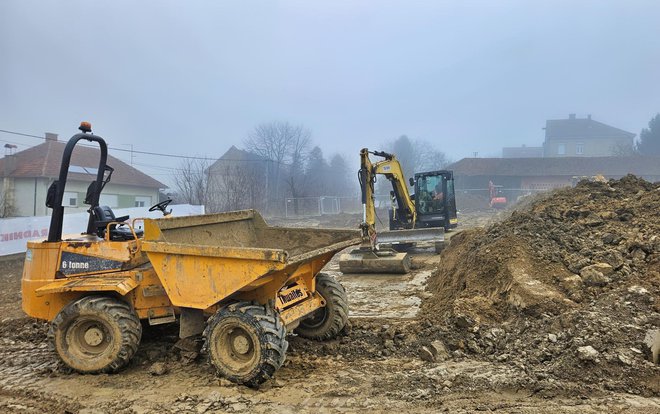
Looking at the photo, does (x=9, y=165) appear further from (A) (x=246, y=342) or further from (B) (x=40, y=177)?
(A) (x=246, y=342)

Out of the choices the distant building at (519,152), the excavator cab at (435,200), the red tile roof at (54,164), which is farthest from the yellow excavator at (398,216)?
the distant building at (519,152)

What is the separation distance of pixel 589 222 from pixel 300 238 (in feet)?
15.0

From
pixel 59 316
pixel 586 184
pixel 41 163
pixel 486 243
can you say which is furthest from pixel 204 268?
pixel 41 163

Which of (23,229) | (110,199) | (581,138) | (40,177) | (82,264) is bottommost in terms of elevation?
(82,264)

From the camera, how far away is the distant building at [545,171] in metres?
45.2

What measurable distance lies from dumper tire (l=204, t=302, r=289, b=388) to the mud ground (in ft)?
0.46

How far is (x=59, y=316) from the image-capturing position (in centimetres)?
464

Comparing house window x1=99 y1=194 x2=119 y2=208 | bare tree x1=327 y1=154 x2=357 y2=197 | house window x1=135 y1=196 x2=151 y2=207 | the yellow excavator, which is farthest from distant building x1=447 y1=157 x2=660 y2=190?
the yellow excavator

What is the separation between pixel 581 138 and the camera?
231ft

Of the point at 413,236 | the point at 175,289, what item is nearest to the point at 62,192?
the point at 175,289

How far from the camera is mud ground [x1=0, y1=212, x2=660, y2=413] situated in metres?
3.63

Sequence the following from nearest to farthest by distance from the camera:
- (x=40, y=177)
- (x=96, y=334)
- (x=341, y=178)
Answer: (x=96, y=334) → (x=40, y=177) → (x=341, y=178)

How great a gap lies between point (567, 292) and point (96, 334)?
5.24 meters

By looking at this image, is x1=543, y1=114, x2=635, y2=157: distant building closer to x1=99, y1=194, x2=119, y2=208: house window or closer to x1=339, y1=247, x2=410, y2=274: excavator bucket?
x1=99, y1=194, x2=119, y2=208: house window
